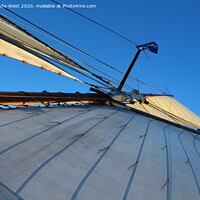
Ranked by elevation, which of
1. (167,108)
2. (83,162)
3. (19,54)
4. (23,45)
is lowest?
(83,162)

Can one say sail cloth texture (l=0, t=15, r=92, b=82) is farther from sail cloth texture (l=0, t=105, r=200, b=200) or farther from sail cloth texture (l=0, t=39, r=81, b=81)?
sail cloth texture (l=0, t=105, r=200, b=200)

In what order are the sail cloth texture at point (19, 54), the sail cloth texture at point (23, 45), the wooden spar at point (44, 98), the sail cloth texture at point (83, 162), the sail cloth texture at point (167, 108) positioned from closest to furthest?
the sail cloth texture at point (83, 162)
the wooden spar at point (44, 98)
the sail cloth texture at point (23, 45)
the sail cloth texture at point (19, 54)
the sail cloth texture at point (167, 108)

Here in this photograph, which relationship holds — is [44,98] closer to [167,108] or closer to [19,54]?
[19,54]

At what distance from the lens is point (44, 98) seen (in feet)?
22.4

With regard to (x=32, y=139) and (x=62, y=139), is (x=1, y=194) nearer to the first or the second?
(x=32, y=139)

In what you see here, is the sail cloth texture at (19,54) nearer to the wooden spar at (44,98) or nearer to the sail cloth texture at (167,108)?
the wooden spar at (44,98)

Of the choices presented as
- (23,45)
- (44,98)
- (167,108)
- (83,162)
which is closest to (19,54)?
(23,45)

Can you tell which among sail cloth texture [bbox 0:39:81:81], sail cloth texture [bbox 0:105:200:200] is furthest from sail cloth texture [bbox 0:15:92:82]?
sail cloth texture [bbox 0:105:200:200]

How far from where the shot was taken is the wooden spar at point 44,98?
5682 millimetres

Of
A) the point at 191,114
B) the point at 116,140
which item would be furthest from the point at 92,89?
the point at 191,114

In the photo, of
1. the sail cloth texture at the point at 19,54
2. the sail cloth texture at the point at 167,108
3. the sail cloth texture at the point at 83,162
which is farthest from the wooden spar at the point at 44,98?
the sail cloth texture at the point at 167,108

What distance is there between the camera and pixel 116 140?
16.7 feet

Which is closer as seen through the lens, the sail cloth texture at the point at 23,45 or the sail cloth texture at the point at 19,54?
the sail cloth texture at the point at 23,45

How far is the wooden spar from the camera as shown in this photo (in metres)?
5.68
